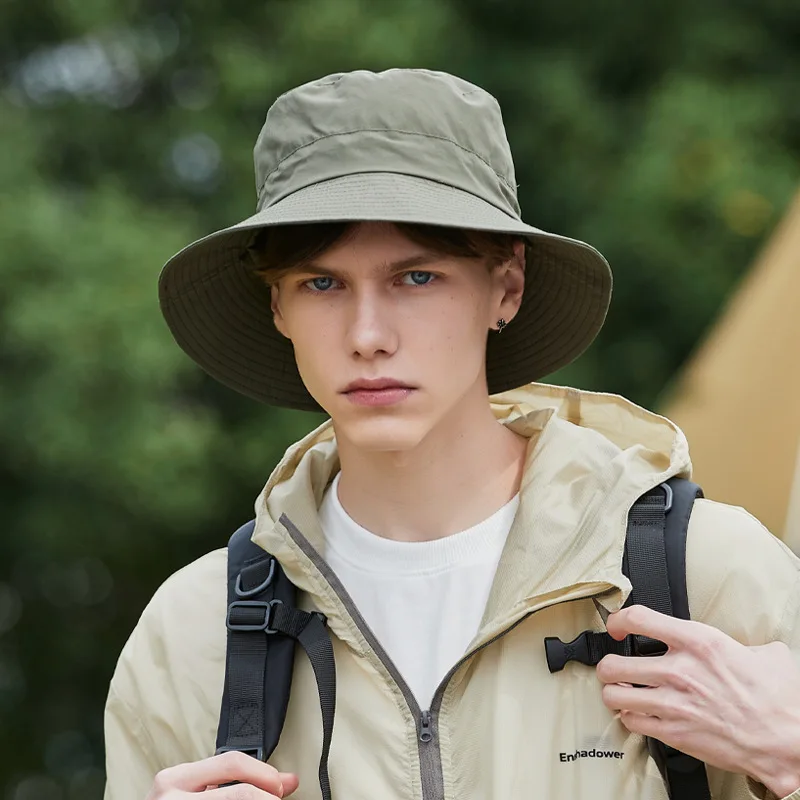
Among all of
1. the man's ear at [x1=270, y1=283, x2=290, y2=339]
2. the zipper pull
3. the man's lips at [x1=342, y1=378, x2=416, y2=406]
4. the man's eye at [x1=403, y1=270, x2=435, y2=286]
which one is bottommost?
the zipper pull

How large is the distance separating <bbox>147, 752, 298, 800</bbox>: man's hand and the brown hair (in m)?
0.73

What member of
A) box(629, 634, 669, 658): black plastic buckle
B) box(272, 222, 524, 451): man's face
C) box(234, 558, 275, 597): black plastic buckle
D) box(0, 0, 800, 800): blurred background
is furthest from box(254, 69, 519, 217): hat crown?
box(0, 0, 800, 800): blurred background

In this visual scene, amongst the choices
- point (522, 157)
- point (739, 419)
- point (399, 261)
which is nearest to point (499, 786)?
point (399, 261)

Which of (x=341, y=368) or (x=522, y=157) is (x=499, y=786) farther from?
(x=522, y=157)

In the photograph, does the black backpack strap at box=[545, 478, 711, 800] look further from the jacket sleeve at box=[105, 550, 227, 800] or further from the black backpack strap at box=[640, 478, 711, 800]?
the jacket sleeve at box=[105, 550, 227, 800]

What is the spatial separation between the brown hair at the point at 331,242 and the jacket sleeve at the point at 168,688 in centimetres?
51

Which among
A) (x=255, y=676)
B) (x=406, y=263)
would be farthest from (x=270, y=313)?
(x=255, y=676)

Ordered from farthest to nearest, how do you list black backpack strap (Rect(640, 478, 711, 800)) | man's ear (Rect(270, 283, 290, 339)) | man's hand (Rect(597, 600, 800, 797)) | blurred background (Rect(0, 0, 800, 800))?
blurred background (Rect(0, 0, 800, 800)), man's ear (Rect(270, 283, 290, 339)), black backpack strap (Rect(640, 478, 711, 800)), man's hand (Rect(597, 600, 800, 797))

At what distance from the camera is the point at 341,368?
2.04m

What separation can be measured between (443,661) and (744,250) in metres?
4.21

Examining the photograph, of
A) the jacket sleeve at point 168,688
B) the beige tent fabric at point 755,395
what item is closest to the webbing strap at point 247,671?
the jacket sleeve at point 168,688

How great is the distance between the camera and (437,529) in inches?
85.4

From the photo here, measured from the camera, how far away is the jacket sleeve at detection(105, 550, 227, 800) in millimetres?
2139

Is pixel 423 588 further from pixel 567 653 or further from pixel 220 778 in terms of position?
pixel 220 778
